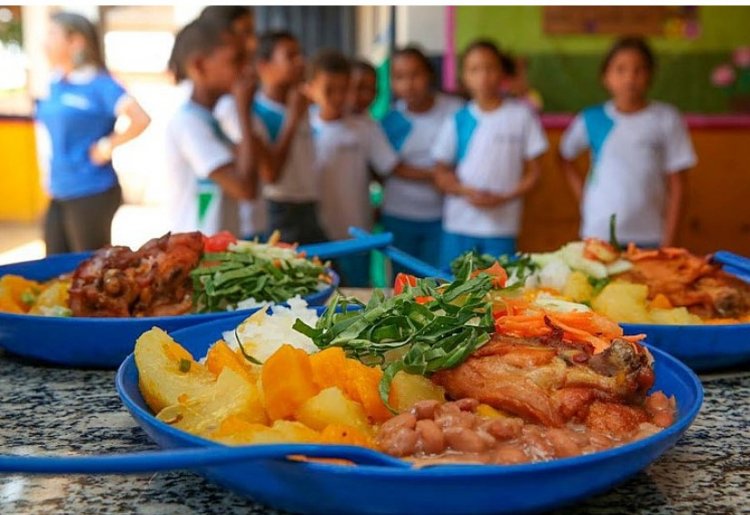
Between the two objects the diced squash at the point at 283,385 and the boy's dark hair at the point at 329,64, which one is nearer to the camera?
the diced squash at the point at 283,385

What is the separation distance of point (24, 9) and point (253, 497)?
11664 millimetres

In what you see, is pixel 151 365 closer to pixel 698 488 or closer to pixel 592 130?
pixel 698 488

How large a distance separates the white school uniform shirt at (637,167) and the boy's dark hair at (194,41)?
2.02 m

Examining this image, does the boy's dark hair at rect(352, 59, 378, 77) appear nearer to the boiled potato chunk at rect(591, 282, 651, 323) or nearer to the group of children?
the group of children

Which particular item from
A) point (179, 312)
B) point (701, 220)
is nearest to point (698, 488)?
point (179, 312)

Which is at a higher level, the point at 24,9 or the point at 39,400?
the point at 24,9

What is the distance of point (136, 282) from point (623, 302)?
3.18 feet

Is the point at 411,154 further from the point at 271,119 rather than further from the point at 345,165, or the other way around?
the point at 271,119

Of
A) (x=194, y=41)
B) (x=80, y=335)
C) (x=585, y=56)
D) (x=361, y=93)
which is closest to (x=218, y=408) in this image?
(x=80, y=335)

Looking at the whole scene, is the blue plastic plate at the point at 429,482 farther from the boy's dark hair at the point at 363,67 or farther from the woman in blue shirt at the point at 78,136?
the boy's dark hair at the point at 363,67

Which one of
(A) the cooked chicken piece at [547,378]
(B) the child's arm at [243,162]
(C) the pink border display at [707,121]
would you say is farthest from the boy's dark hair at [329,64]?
(A) the cooked chicken piece at [547,378]

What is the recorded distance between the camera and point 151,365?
1.16 meters

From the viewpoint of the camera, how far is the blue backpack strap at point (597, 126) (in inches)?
168

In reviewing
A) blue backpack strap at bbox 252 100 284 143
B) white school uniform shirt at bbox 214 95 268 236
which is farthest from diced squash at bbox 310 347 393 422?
blue backpack strap at bbox 252 100 284 143
